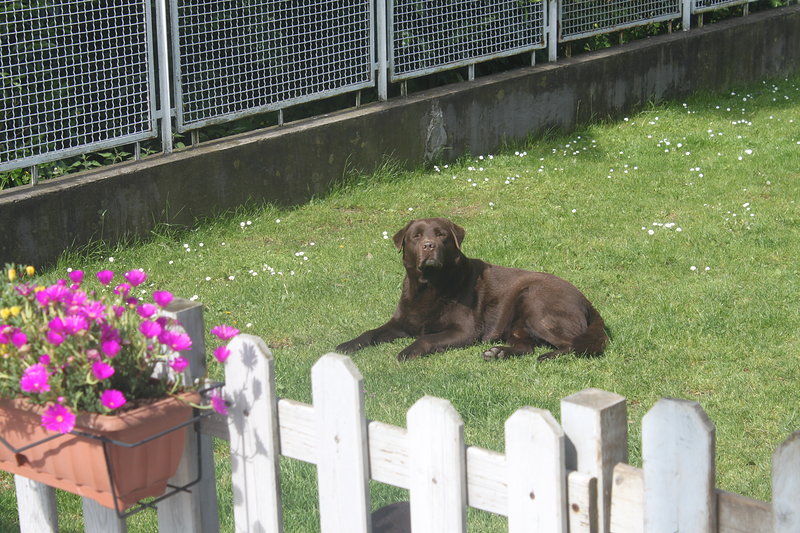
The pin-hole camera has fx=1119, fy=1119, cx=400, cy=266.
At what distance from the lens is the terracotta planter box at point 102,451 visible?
242cm

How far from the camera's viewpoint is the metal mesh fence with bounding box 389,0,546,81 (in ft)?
33.0

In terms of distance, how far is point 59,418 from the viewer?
2.34m

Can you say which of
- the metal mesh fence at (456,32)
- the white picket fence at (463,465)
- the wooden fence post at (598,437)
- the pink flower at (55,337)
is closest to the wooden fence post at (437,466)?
the white picket fence at (463,465)

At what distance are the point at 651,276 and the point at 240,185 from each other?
327 centimetres

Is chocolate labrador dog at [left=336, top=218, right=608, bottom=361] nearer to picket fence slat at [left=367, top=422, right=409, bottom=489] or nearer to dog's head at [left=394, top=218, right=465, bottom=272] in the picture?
dog's head at [left=394, top=218, right=465, bottom=272]

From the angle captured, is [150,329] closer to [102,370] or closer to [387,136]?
[102,370]

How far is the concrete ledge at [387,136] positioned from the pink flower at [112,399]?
5150 mm

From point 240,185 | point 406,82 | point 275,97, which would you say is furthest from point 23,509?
point 406,82

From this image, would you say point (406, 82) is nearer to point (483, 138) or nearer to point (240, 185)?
point (483, 138)

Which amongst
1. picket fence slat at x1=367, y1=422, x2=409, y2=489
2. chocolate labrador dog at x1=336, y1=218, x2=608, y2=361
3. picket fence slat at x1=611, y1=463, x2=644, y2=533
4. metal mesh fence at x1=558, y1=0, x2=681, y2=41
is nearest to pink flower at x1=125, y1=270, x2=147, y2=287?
picket fence slat at x1=367, y1=422, x2=409, y2=489

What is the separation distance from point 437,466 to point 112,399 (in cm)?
69

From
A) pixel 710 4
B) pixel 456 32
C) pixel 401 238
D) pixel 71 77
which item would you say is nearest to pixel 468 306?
pixel 401 238

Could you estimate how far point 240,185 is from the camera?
8.56m

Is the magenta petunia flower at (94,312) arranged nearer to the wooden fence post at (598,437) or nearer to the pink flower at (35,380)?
the pink flower at (35,380)
